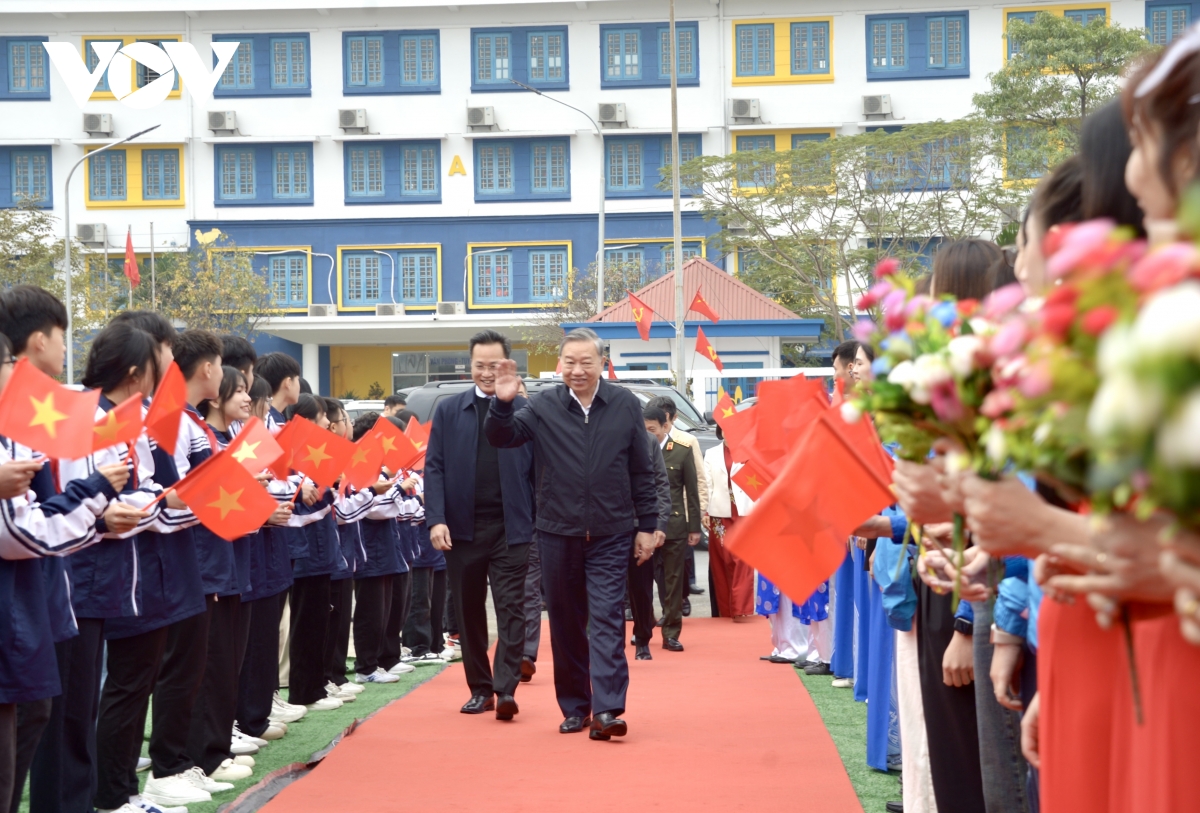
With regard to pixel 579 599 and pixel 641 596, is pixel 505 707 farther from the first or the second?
pixel 641 596

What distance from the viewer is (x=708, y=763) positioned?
6266mm

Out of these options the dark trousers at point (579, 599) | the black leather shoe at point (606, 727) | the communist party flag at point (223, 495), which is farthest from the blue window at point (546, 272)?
the communist party flag at point (223, 495)

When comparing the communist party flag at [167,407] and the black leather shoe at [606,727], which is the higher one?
the communist party flag at [167,407]

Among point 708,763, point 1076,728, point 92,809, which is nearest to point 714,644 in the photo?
point 708,763

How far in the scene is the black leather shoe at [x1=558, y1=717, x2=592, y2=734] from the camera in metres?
7.16

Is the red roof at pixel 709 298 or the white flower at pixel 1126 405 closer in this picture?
the white flower at pixel 1126 405

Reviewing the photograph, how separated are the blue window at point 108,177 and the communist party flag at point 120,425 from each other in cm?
3778

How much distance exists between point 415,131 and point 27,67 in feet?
38.6

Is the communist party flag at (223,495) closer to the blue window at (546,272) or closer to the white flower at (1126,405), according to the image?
the white flower at (1126,405)

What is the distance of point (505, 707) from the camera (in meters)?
7.49

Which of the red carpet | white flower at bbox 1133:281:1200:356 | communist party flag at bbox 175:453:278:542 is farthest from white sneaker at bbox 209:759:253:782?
white flower at bbox 1133:281:1200:356

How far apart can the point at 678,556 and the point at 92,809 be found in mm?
6976

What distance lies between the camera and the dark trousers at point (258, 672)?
686 centimetres

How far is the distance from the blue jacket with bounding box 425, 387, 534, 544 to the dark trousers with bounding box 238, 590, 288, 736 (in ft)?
4.21
